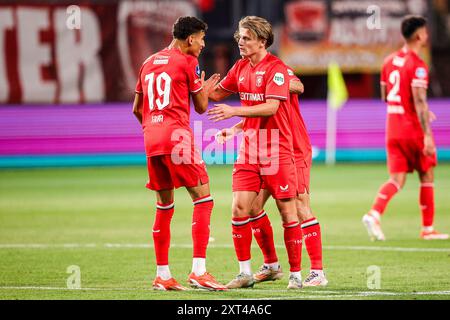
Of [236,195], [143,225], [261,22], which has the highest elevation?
[261,22]

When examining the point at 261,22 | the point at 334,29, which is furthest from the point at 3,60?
the point at 261,22

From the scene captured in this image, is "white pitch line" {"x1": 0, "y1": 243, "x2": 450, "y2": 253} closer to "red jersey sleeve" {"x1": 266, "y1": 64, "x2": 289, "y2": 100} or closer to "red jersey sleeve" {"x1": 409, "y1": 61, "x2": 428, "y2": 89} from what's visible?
"red jersey sleeve" {"x1": 409, "y1": 61, "x2": 428, "y2": 89}

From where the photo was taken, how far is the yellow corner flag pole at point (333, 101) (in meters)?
27.1

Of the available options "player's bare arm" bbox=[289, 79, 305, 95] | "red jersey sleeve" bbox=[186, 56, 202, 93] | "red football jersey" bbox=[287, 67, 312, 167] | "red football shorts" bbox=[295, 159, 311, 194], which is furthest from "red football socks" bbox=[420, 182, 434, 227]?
"red jersey sleeve" bbox=[186, 56, 202, 93]

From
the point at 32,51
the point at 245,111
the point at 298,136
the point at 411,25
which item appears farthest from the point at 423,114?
the point at 32,51

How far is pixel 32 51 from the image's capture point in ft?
90.5

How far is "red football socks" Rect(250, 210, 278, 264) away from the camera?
994cm

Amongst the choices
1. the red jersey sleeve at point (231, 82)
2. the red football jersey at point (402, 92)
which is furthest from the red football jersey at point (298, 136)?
the red football jersey at point (402, 92)

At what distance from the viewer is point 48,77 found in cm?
2766

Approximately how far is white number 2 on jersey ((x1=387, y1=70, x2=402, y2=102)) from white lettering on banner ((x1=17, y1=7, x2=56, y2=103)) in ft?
51.1

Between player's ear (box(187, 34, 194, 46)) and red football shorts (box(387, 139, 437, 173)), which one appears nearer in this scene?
player's ear (box(187, 34, 194, 46))

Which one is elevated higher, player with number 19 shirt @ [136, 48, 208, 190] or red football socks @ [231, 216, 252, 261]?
player with number 19 shirt @ [136, 48, 208, 190]
